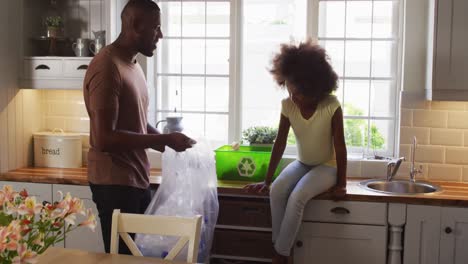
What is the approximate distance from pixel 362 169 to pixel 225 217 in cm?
94

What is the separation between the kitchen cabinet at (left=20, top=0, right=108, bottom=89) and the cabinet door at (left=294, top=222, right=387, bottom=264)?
1.69 meters

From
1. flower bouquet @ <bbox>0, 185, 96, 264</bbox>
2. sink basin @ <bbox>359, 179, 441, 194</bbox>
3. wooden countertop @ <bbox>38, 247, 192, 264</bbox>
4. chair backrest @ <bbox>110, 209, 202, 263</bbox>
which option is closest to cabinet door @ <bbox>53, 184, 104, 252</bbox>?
chair backrest @ <bbox>110, 209, 202, 263</bbox>

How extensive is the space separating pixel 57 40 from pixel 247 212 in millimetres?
1741

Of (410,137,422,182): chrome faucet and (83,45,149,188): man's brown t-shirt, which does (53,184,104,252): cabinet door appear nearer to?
(83,45,149,188): man's brown t-shirt

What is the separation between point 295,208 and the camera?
9.33ft

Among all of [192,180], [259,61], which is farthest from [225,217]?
[259,61]

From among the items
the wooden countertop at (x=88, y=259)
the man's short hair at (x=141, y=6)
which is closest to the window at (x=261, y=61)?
the man's short hair at (x=141, y=6)

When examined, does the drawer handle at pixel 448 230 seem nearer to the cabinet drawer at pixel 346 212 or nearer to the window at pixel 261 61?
the cabinet drawer at pixel 346 212

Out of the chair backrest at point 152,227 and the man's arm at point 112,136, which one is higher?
the man's arm at point 112,136

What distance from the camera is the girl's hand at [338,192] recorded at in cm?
292

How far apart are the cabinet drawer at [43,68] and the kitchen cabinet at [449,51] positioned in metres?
2.25

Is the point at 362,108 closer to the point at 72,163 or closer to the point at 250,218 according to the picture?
the point at 250,218

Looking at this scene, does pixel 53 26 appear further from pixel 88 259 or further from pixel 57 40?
pixel 88 259

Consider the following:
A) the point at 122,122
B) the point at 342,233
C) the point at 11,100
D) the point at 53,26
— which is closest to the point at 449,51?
the point at 342,233
